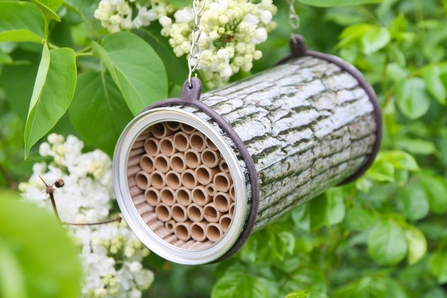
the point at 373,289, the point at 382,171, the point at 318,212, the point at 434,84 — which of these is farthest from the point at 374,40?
the point at 373,289

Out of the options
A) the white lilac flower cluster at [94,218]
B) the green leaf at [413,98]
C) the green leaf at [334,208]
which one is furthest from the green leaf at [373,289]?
the white lilac flower cluster at [94,218]

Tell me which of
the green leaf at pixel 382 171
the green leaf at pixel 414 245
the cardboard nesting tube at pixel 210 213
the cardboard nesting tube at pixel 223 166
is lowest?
the green leaf at pixel 414 245

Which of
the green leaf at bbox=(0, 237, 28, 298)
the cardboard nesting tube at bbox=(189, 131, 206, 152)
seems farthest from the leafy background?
the cardboard nesting tube at bbox=(189, 131, 206, 152)

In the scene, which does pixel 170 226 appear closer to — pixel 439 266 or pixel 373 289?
pixel 373 289

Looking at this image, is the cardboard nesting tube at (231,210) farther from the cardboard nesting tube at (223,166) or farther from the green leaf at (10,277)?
the green leaf at (10,277)

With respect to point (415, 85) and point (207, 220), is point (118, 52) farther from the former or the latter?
point (415, 85)

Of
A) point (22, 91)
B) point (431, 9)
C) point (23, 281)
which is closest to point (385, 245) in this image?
point (22, 91)

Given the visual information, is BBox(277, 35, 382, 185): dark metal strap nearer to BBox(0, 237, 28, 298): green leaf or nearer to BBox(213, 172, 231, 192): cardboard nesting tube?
BBox(213, 172, 231, 192): cardboard nesting tube
